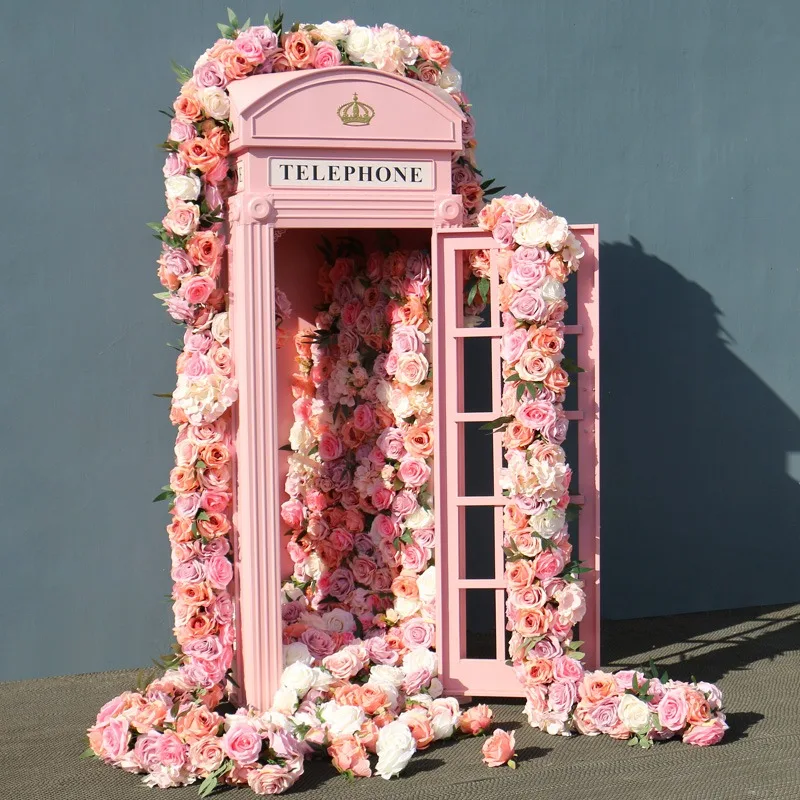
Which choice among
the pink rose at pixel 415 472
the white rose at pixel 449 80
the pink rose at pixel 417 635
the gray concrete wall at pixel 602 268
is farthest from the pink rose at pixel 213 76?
the pink rose at pixel 417 635

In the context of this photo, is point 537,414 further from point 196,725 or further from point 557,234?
point 196,725

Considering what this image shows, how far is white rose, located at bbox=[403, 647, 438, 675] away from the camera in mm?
4703

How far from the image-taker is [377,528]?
5160mm

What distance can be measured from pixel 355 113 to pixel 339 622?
205cm

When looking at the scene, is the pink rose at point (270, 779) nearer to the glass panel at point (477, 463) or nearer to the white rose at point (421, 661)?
the white rose at point (421, 661)

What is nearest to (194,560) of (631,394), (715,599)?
(631,394)

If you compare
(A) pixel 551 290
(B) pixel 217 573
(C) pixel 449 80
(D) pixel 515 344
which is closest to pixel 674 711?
(D) pixel 515 344

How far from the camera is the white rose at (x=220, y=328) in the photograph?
459 cm

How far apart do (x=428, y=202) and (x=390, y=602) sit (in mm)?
1700

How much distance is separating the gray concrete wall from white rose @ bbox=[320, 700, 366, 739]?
1.30 metres

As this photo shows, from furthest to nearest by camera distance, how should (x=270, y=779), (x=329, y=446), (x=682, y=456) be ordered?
(x=682, y=456)
(x=329, y=446)
(x=270, y=779)

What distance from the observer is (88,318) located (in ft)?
16.9

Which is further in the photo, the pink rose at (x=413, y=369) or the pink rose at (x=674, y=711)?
the pink rose at (x=413, y=369)

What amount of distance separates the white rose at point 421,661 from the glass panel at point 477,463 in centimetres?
116
